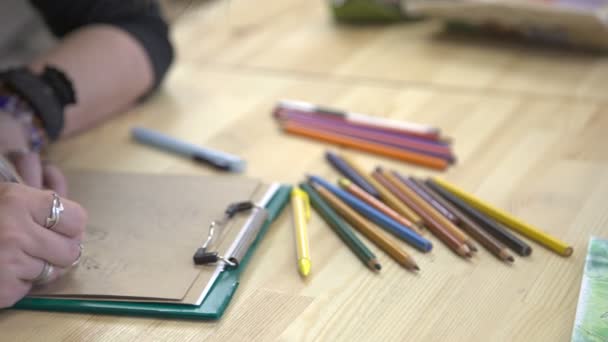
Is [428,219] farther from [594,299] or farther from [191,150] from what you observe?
[191,150]

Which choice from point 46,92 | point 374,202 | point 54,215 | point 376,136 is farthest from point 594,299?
point 46,92

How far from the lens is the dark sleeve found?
963 mm

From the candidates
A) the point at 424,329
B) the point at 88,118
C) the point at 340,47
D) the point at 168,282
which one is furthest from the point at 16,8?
the point at 424,329

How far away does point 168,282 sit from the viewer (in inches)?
23.5

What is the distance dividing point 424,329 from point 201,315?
17 centimetres

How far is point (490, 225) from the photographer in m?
0.64

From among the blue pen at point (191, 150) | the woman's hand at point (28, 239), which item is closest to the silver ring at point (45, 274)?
the woman's hand at point (28, 239)

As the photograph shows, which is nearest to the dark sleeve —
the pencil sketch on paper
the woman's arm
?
the woman's arm

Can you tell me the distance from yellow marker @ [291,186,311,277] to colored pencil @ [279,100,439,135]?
0.16 meters

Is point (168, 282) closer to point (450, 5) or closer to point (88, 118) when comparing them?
point (88, 118)

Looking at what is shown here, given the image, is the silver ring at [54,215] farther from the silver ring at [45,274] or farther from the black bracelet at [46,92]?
→ the black bracelet at [46,92]

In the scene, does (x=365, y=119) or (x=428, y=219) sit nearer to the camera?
(x=428, y=219)

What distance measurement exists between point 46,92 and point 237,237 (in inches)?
12.9

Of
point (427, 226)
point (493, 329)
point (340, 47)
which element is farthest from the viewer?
point (340, 47)
